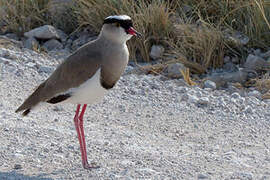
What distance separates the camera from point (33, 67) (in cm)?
789

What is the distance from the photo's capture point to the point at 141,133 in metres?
6.04

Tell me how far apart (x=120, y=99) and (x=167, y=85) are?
28.8 inches

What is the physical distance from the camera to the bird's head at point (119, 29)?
508 centimetres

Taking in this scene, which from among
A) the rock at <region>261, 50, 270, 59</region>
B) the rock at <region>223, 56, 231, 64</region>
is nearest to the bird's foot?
the rock at <region>223, 56, 231, 64</region>

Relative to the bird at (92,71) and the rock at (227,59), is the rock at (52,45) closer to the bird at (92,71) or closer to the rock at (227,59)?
the rock at (227,59)

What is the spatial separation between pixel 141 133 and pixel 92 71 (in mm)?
1301

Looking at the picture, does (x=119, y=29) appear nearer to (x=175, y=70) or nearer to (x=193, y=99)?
(x=193, y=99)

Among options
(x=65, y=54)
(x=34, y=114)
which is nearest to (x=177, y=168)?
(x=34, y=114)

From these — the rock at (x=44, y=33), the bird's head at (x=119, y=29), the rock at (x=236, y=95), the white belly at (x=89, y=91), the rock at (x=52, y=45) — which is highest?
the bird's head at (x=119, y=29)

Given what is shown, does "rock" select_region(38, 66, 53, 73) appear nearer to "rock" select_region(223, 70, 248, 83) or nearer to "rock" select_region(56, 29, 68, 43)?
"rock" select_region(56, 29, 68, 43)

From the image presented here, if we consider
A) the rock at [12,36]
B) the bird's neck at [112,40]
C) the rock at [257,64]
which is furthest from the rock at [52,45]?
the bird's neck at [112,40]

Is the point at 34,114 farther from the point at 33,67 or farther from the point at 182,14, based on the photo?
the point at 182,14

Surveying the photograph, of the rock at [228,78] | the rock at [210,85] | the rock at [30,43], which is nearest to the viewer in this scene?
the rock at [210,85]

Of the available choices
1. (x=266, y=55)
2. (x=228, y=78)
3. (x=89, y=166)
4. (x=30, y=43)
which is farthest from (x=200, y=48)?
(x=89, y=166)
